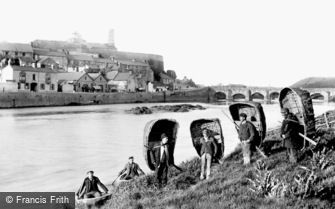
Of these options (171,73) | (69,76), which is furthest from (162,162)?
(171,73)

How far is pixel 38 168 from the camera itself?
430 inches

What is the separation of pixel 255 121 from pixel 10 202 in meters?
6.45

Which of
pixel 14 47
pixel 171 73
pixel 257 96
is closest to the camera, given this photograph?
pixel 257 96

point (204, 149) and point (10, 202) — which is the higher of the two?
point (204, 149)

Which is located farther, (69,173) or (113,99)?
(113,99)

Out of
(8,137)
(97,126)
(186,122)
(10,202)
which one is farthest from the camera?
(186,122)

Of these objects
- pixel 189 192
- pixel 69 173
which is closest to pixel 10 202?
pixel 189 192

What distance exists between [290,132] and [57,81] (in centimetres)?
4076

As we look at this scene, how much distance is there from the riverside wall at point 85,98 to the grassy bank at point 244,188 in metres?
29.3

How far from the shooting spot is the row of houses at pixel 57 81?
Answer: 41.0m

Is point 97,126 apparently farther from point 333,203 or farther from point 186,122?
point 333,203

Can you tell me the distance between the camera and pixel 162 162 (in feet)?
23.7

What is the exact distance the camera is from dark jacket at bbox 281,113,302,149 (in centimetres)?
729

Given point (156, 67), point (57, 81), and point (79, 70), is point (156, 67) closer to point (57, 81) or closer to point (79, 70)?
point (79, 70)
